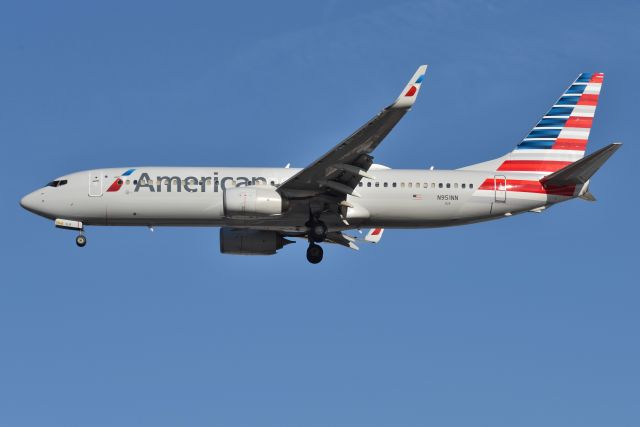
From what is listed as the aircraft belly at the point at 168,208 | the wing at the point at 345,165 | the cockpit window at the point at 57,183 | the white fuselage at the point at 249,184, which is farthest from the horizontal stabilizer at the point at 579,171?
the cockpit window at the point at 57,183

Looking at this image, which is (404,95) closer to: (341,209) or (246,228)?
(341,209)

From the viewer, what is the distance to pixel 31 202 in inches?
2056

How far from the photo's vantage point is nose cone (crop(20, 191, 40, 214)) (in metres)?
52.1

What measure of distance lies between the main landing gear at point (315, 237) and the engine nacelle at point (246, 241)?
2.42m

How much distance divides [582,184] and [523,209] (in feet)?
8.43

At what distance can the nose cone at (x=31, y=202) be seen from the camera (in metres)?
52.1

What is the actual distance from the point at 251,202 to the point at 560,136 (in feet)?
47.9

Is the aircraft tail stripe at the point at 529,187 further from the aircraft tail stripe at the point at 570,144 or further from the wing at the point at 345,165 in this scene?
the wing at the point at 345,165

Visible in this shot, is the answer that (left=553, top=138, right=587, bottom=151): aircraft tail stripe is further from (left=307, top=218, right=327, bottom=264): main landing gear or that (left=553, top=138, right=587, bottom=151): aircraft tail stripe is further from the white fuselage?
(left=307, top=218, right=327, bottom=264): main landing gear

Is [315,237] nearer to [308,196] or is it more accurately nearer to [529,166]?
[308,196]

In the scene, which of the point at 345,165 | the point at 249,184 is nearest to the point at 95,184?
the point at 249,184

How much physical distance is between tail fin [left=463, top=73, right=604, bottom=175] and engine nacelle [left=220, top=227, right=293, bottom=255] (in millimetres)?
8993

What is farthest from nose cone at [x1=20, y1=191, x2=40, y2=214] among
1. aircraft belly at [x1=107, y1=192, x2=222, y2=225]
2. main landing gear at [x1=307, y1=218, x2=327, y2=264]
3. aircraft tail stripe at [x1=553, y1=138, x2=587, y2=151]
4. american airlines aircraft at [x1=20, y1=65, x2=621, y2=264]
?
aircraft tail stripe at [x1=553, y1=138, x2=587, y2=151]

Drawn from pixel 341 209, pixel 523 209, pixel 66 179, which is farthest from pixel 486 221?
pixel 66 179
